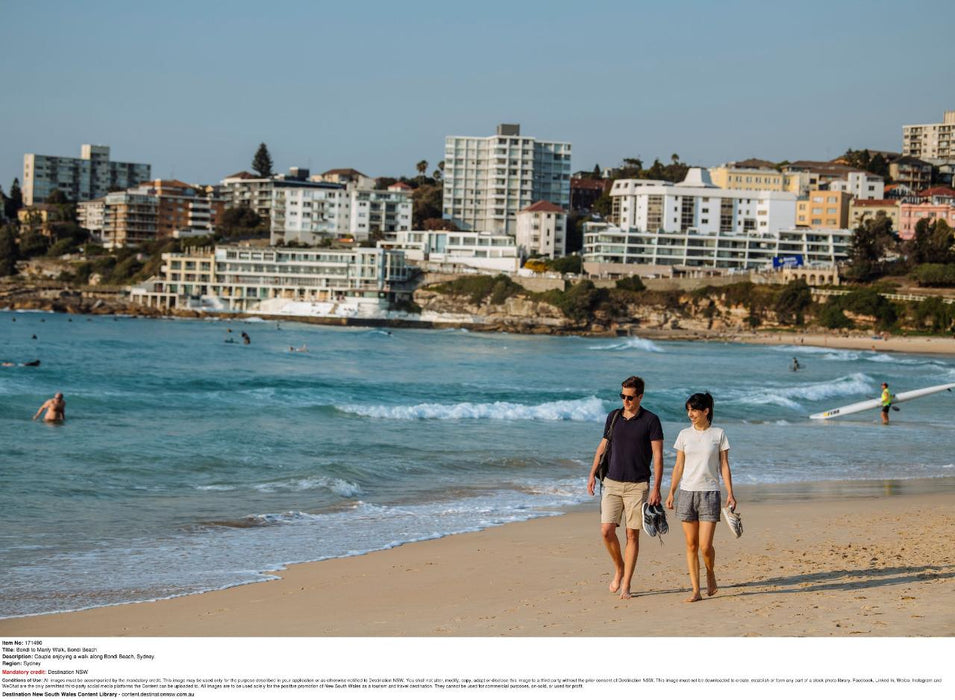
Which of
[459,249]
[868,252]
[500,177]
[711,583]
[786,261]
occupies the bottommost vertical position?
[711,583]

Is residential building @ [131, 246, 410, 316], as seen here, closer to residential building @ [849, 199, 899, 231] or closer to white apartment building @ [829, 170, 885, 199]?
residential building @ [849, 199, 899, 231]

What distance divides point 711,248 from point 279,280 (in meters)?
44.1

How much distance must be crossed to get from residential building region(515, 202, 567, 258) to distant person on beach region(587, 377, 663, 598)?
351ft

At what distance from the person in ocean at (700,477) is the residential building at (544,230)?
10701 cm

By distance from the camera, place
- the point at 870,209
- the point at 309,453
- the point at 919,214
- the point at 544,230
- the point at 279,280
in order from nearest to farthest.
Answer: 1. the point at 309,453
2. the point at 279,280
3. the point at 919,214
4. the point at 870,209
5. the point at 544,230

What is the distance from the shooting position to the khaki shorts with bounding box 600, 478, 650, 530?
682 cm

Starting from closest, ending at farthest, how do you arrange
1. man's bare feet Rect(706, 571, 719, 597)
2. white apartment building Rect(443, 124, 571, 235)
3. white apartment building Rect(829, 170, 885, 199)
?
man's bare feet Rect(706, 571, 719, 597), white apartment building Rect(829, 170, 885, 199), white apartment building Rect(443, 124, 571, 235)

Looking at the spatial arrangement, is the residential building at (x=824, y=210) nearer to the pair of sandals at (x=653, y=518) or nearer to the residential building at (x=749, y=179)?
the residential building at (x=749, y=179)

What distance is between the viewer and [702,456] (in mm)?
6676

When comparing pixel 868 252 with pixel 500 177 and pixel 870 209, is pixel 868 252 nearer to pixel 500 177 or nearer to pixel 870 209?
pixel 870 209

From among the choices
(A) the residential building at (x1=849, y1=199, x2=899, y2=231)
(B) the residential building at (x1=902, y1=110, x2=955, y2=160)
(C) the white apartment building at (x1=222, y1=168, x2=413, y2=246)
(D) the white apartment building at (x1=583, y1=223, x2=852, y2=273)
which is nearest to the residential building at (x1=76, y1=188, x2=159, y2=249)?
(C) the white apartment building at (x1=222, y1=168, x2=413, y2=246)

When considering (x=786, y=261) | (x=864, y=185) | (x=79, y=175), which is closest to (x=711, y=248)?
Result: (x=786, y=261)

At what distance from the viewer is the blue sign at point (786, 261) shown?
96.6 metres

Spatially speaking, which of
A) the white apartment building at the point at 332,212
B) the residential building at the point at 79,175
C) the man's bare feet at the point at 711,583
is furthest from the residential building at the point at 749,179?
the man's bare feet at the point at 711,583
